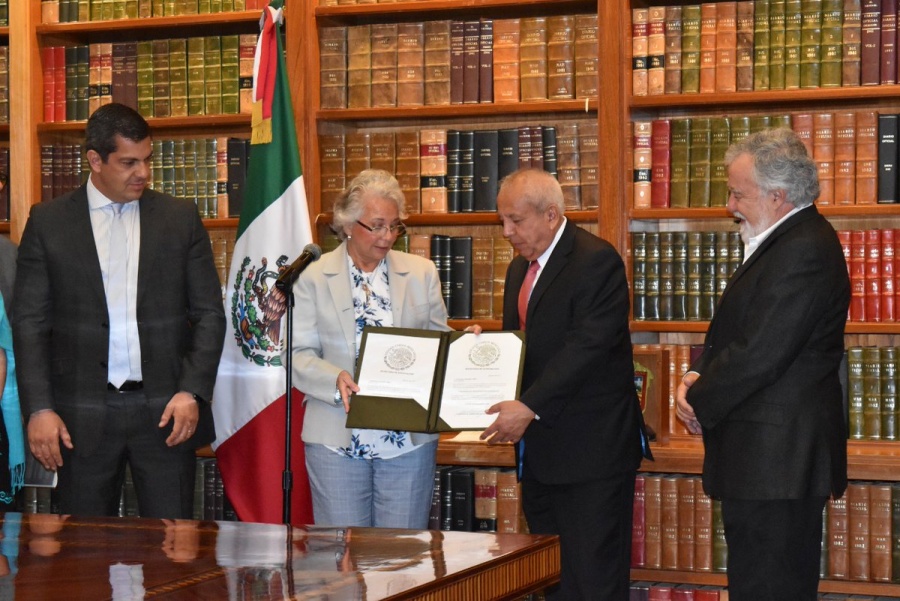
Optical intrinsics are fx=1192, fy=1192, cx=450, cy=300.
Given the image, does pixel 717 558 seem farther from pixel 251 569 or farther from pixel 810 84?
pixel 251 569

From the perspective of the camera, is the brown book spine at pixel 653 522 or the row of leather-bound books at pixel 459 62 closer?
the brown book spine at pixel 653 522

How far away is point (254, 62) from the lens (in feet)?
14.5

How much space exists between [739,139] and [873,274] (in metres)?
0.67

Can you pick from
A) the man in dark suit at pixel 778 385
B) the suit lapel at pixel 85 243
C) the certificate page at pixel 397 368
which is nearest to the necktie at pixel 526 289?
the certificate page at pixel 397 368

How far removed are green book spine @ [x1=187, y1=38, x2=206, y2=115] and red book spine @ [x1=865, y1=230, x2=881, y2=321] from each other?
102 inches

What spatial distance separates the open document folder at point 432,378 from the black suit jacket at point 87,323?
49 cm

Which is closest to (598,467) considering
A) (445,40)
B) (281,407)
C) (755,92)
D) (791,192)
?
(791,192)

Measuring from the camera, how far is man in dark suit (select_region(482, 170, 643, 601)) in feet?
11.1

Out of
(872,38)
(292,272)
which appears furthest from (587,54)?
(292,272)

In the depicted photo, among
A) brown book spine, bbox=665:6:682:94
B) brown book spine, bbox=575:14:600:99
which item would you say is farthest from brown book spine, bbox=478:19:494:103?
brown book spine, bbox=665:6:682:94

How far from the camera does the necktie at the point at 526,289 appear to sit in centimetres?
356

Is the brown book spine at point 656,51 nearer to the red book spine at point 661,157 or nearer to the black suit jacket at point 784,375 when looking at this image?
the red book spine at point 661,157

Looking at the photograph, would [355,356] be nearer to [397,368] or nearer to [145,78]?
[397,368]

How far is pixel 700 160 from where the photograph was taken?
4309mm
